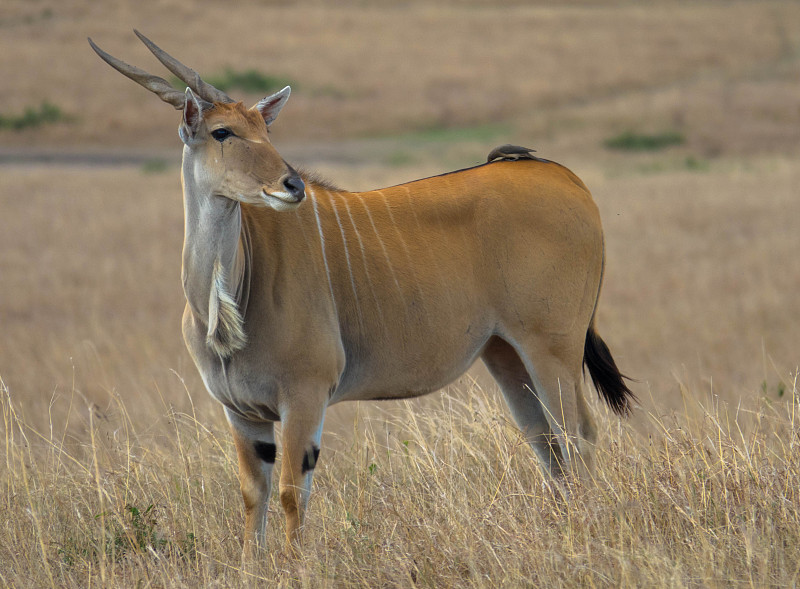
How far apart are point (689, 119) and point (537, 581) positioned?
30376 millimetres

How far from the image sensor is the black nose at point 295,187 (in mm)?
3623

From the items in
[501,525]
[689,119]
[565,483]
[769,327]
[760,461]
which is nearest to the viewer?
[501,525]

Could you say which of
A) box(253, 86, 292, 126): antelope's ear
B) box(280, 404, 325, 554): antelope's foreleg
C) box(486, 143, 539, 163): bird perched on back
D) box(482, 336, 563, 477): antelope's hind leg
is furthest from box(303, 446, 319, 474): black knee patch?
box(486, 143, 539, 163): bird perched on back

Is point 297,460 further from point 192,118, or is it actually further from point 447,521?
point 192,118

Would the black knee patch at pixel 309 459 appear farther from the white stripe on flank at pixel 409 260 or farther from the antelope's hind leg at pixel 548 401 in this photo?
the antelope's hind leg at pixel 548 401

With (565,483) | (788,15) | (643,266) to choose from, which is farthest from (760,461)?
(788,15)

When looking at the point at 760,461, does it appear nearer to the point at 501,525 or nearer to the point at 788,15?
the point at 501,525

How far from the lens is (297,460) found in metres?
3.91

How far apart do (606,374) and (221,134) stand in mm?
2259

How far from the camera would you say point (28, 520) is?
13.9 ft

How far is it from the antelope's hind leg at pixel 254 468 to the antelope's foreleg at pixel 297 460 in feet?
0.95

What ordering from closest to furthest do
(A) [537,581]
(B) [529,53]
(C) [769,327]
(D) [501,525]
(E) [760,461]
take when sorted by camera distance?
(A) [537,581], (D) [501,525], (E) [760,461], (C) [769,327], (B) [529,53]

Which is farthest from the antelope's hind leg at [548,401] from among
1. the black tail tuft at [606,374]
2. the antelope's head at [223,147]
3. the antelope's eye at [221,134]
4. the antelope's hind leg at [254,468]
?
the antelope's eye at [221,134]

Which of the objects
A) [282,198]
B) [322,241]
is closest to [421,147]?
[322,241]
